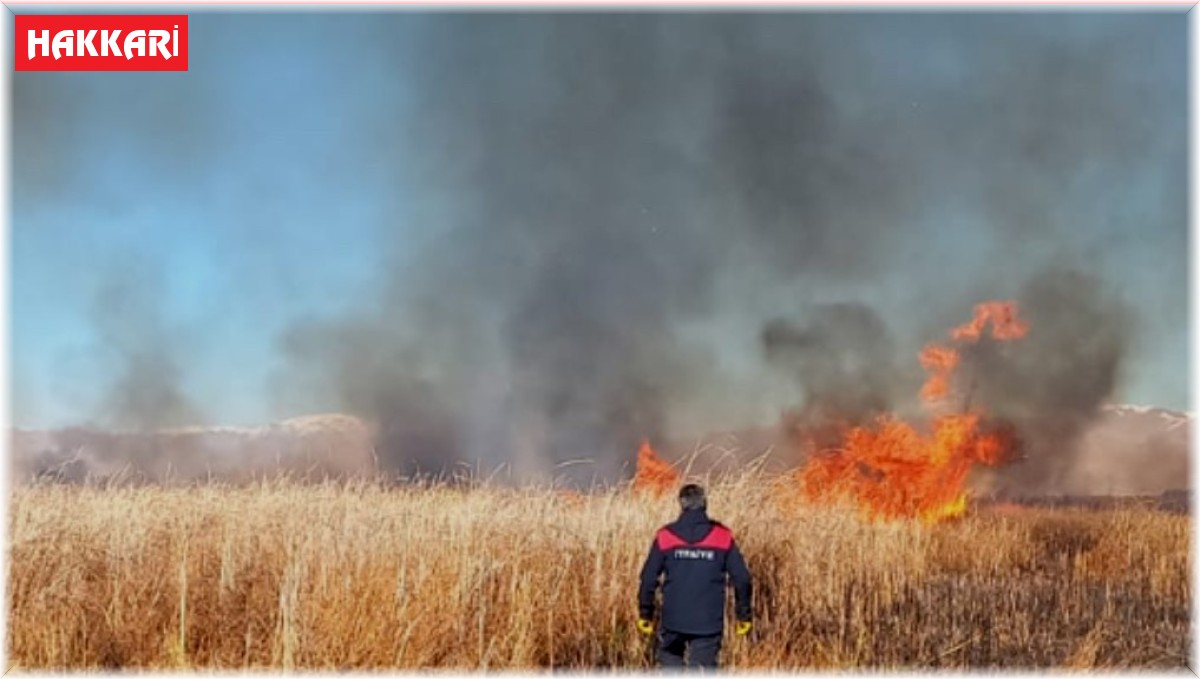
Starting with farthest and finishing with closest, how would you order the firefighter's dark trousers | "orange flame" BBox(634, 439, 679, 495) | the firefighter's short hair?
1. "orange flame" BBox(634, 439, 679, 495)
2. the firefighter's dark trousers
3. the firefighter's short hair

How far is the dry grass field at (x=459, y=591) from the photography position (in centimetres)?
789

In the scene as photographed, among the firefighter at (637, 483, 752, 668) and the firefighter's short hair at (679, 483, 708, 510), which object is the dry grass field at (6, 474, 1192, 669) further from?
→ the firefighter's short hair at (679, 483, 708, 510)

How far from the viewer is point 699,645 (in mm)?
6750

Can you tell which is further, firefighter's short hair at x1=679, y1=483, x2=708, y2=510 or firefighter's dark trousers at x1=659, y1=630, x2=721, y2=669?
firefighter's dark trousers at x1=659, y1=630, x2=721, y2=669

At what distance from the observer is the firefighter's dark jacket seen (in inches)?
262

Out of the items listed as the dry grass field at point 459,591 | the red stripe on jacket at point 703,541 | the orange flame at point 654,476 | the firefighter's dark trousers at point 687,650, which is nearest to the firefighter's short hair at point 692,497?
the red stripe on jacket at point 703,541

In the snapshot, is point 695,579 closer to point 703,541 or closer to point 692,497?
point 703,541

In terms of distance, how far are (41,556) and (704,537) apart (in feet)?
17.8

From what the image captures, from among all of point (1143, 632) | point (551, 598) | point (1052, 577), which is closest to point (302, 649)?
point (551, 598)

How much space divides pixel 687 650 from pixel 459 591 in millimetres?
2054

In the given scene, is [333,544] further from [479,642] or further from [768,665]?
[768,665]

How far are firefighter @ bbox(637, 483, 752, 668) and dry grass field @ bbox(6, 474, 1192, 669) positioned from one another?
3.11 feet

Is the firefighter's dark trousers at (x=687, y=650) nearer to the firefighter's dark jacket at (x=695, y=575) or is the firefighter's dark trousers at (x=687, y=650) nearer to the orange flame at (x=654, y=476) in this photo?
the firefighter's dark jacket at (x=695, y=575)

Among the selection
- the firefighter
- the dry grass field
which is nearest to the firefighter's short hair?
the firefighter
